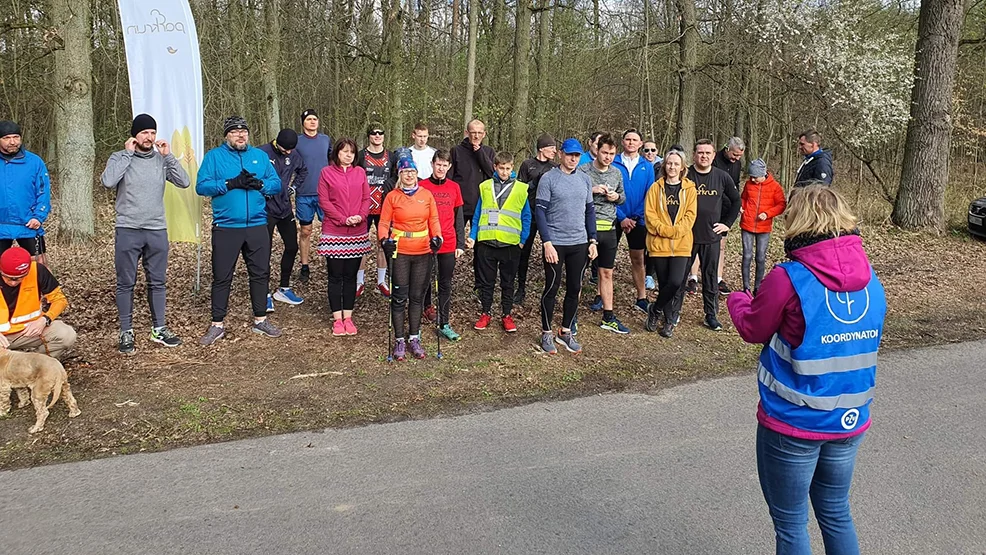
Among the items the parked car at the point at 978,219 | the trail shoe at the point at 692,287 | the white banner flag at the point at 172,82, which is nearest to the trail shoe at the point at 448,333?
the white banner flag at the point at 172,82

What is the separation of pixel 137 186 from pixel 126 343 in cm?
144

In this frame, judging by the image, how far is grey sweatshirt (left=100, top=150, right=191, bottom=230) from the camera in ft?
20.0

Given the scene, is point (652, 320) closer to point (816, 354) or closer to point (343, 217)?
point (343, 217)

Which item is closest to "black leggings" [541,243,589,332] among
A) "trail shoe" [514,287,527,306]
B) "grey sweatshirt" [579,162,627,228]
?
"grey sweatshirt" [579,162,627,228]

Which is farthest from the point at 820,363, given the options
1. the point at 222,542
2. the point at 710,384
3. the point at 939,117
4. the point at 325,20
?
the point at 325,20

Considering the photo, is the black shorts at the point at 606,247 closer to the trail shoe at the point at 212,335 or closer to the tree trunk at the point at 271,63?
the trail shoe at the point at 212,335

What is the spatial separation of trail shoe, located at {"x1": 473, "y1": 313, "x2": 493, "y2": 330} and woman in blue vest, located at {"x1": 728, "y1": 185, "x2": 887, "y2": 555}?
4627mm

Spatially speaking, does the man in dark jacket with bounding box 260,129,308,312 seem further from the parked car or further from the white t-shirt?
the parked car

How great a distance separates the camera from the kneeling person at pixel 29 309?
504cm

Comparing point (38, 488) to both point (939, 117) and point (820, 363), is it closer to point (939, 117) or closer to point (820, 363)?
point (820, 363)

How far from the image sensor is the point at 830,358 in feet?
8.76

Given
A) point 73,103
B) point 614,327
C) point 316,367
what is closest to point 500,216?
point 614,327

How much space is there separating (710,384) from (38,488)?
500 centimetres

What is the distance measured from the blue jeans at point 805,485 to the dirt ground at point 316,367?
9.10 ft
